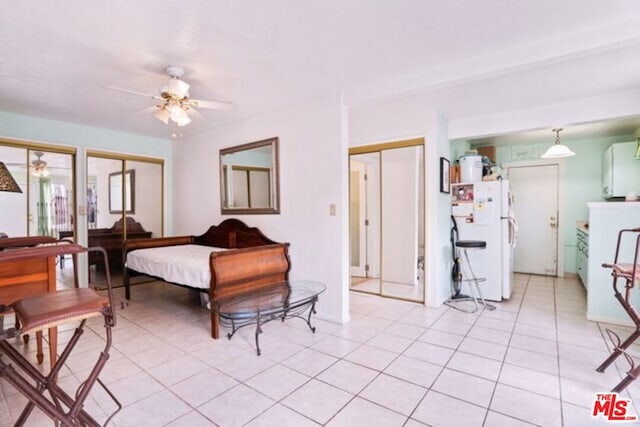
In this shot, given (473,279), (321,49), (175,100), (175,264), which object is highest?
(321,49)

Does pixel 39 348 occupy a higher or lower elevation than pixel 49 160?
lower

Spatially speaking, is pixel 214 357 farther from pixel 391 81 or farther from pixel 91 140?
pixel 91 140

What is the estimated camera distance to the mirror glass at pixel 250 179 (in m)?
3.84

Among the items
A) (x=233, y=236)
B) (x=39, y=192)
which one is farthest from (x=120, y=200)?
(x=233, y=236)

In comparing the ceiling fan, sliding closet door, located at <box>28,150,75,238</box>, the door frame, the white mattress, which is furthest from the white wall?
the door frame

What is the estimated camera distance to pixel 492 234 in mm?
→ 4016

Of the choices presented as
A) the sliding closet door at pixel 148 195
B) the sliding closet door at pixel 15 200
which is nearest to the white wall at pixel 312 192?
the sliding closet door at pixel 148 195

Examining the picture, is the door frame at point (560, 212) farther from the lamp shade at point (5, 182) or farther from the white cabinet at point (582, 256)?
the lamp shade at point (5, 182)

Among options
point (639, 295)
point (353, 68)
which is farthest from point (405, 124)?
point (639, 295)

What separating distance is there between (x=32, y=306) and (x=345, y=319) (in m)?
2.57

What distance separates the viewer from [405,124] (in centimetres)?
385

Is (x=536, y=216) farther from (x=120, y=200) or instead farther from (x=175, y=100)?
(x=120, y=200)

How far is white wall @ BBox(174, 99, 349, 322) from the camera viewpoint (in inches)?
129

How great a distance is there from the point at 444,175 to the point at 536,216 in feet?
8.88
